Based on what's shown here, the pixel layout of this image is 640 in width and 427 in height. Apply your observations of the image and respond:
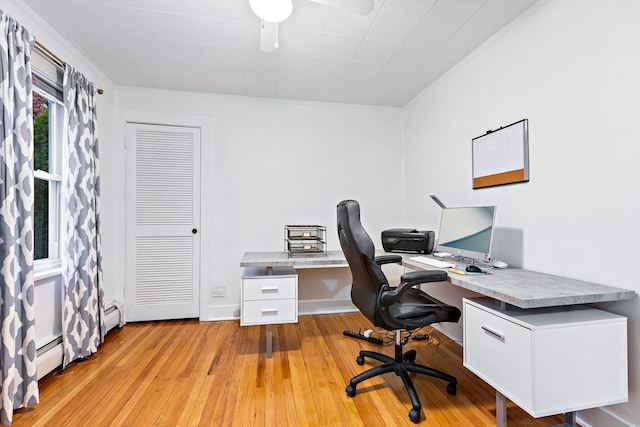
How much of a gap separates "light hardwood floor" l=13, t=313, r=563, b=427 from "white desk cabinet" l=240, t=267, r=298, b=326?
314 mm

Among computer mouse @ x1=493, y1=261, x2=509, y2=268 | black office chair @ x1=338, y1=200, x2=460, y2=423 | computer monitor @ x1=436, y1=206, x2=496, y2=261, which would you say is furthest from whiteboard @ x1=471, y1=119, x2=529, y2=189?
black office chair @ x1=338, y1=200, x2=460, y2=423

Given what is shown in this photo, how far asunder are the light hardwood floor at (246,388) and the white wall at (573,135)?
0.70 m

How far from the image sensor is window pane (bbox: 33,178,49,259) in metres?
2.00

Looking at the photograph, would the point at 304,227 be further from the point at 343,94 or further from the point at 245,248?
the point at 343,94

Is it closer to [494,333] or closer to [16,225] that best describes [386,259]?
[494,333]

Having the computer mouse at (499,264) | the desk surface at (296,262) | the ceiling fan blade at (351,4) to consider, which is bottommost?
the desk surface at (296,262)

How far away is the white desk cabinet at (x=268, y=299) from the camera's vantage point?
→ 217cm

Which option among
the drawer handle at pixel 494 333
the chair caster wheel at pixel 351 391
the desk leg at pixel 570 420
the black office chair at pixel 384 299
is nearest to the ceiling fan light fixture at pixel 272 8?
the black office chair at pixel 384 299

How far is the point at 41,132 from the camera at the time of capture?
206 centimetres

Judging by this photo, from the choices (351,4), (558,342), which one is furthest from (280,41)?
(558,342)

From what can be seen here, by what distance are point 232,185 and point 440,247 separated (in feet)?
7.07

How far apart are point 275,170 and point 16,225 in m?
2.06

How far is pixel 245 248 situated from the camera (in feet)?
10.2

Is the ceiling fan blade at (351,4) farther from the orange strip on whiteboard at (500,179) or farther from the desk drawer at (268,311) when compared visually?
the desk drawer at (268,311)
